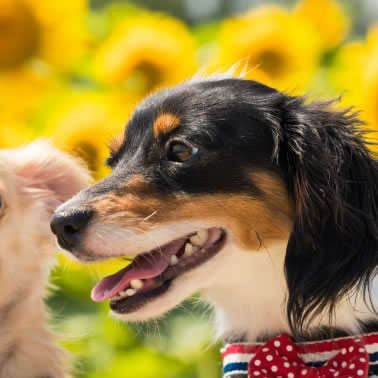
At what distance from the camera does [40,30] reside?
3.30 meters

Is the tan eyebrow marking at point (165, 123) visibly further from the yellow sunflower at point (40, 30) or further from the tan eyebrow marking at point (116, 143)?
the yellow sunflower at point (40, 30)

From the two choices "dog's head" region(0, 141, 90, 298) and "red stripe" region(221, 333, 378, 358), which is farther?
"dog's head" region(0, 141, 90, 298)

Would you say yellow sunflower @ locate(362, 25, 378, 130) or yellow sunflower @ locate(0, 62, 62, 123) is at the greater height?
yellow sunflower @ locate(0, 62, 62, 123)

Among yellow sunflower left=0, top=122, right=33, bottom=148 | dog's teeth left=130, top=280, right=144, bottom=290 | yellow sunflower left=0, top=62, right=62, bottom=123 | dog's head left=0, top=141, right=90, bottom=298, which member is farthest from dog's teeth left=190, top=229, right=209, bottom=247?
yellow sunflower left=0, top=62, right=62, bottom=123

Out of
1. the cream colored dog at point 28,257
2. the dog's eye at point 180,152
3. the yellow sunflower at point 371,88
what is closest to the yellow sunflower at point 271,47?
the yellow sunflower at point 371,88

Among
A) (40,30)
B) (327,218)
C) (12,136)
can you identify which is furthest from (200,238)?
(40,30)

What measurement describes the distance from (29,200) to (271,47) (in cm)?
106

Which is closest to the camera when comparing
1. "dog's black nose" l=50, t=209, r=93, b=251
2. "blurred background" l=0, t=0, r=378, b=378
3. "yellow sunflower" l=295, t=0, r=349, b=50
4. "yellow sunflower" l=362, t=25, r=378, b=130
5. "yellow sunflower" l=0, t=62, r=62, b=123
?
"dog's black nose" l=50, t=209, r=93, b=251

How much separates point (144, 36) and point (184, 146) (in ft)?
3.36

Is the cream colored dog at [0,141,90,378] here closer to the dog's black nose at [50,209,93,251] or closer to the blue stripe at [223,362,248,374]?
the dog's black nose at [50,209,93,251]

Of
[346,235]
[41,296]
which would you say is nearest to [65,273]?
[41,296]

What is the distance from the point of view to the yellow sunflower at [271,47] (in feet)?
10.6

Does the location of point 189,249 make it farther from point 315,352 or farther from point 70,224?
point 315,352

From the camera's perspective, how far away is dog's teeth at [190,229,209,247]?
2.35 metres
